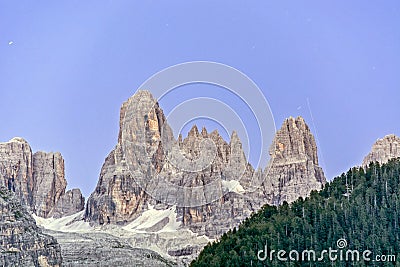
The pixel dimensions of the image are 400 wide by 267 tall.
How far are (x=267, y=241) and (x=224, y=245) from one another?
10.3 metres

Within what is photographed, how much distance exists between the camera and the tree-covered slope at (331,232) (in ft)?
445

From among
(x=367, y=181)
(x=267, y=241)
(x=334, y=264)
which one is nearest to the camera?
(x=334, y=264)

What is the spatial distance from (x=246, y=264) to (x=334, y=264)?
14634mm

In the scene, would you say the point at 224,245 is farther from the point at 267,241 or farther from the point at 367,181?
the point at 367,181

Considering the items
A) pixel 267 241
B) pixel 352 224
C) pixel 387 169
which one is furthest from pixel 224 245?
pixel 387 169

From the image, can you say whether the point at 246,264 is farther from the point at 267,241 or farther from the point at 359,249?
the point at 359,249

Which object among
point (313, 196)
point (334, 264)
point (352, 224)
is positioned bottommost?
point (334, 264)

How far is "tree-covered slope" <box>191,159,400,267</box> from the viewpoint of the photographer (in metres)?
136

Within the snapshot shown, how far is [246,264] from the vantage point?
137 meters

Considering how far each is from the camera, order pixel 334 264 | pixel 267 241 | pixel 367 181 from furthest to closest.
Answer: pixel 367 181, pixel 267 241, pixel 334 264

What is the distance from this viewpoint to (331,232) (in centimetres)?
14262

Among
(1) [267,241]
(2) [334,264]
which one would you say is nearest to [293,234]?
(1) [267,241]

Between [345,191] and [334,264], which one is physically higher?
[345,191]

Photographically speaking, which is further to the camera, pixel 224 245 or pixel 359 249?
pixel 224 245
